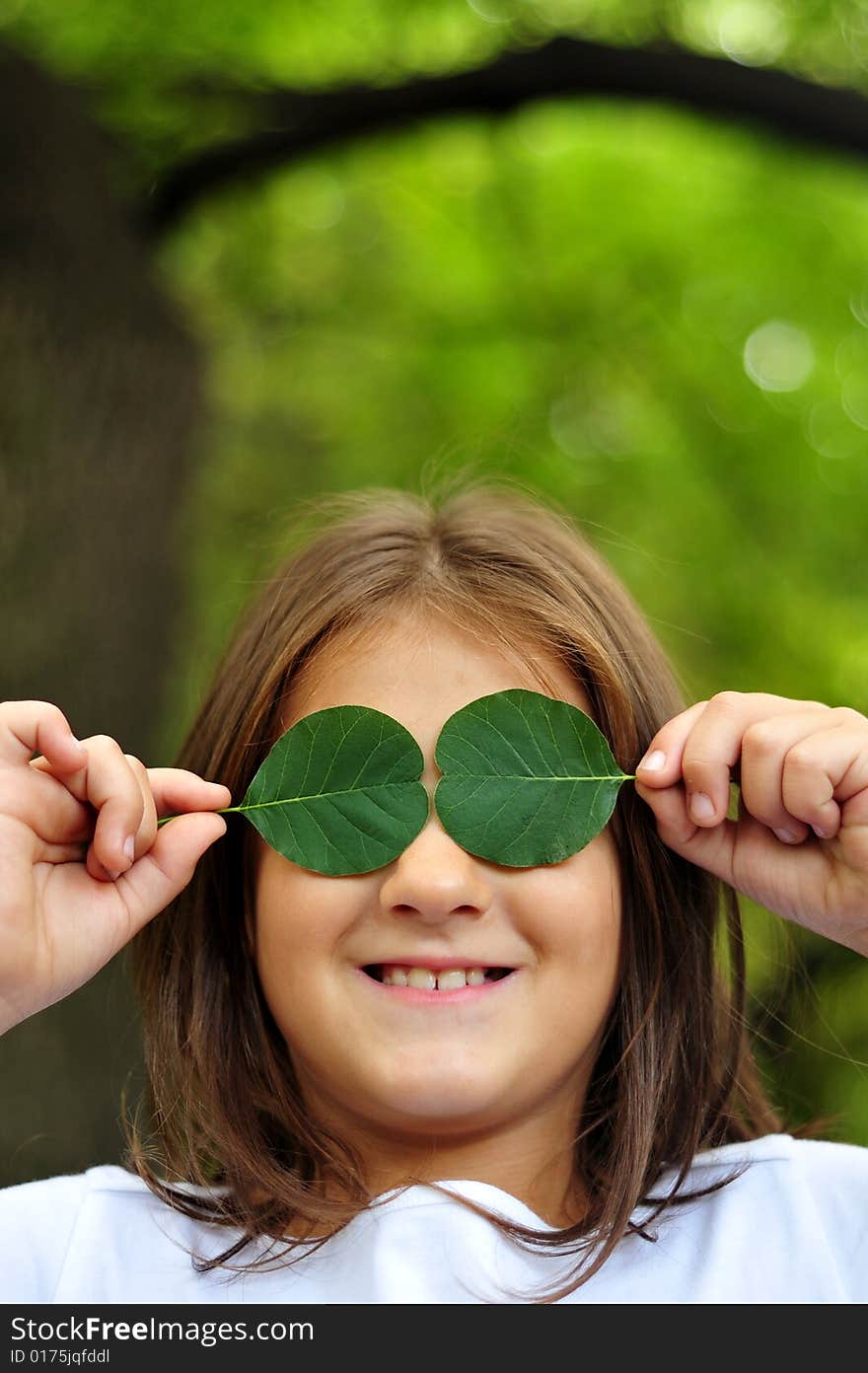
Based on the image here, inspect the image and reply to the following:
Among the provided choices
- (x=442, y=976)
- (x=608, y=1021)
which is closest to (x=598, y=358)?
(x=608, y=1021)

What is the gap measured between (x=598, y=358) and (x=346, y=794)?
5.73 metres

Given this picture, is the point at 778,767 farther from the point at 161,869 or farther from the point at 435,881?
the point at 161,869

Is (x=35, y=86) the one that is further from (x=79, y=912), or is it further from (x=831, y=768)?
(x=831, y=768)

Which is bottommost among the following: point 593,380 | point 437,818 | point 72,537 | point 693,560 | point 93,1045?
point 93,1045

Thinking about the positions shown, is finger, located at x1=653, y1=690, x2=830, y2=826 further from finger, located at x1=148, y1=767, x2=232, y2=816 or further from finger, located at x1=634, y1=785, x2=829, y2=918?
finger, located at x1=148, y1=767, x2=232, y2=816

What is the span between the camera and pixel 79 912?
1.79 metres

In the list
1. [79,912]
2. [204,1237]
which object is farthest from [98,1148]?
[79,912]

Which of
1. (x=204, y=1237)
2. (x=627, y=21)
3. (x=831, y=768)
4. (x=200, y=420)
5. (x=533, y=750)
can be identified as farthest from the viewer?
(x=200, y=420)

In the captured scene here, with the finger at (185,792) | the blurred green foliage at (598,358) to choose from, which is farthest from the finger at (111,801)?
the blurred green foliage at (598,358)

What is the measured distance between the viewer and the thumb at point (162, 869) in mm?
1840

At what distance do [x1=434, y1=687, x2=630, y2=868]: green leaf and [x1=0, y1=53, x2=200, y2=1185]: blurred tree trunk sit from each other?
7.16 feet

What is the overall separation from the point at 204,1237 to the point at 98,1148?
2.49 metres

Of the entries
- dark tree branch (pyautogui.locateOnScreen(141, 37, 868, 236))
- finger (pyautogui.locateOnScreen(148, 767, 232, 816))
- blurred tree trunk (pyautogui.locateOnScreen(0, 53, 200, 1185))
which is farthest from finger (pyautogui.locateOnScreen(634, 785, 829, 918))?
dark tree branch (pyautogui.locateOnScreen(141, 37, 868, 236))

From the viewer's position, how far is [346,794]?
6.00ft
